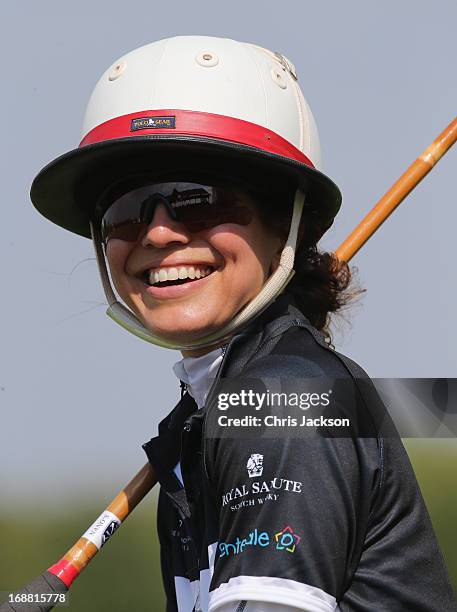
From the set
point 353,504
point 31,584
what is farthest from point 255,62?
point 31,584

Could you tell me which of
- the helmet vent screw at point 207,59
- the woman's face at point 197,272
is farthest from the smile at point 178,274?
the helmet vent screw at point 207,59

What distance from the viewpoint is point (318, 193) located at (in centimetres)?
319

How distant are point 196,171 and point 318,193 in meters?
0.43

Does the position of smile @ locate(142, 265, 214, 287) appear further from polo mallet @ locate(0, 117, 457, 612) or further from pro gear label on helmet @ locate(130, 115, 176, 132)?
polo mallet @ locate(0, 117, 457, 612)

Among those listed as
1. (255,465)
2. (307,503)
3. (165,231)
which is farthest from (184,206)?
(307,503)

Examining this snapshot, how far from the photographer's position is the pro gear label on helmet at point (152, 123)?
2.93 m

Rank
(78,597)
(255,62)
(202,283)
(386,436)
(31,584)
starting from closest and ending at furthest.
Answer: (386,436)
(202,283)
(255,62)
(31,584)
(78,597)

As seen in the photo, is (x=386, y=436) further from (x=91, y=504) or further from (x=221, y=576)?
(x=91, y=504)

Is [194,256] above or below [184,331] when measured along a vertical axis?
above

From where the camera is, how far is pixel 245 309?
2.89m

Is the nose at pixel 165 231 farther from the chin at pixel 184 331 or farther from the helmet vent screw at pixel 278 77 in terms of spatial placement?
the helmet vent screw at pixel 278 77

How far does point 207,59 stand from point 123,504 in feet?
4.96

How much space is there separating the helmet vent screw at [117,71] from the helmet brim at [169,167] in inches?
9.4

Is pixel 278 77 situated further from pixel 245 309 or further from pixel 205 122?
pixel 245 309
